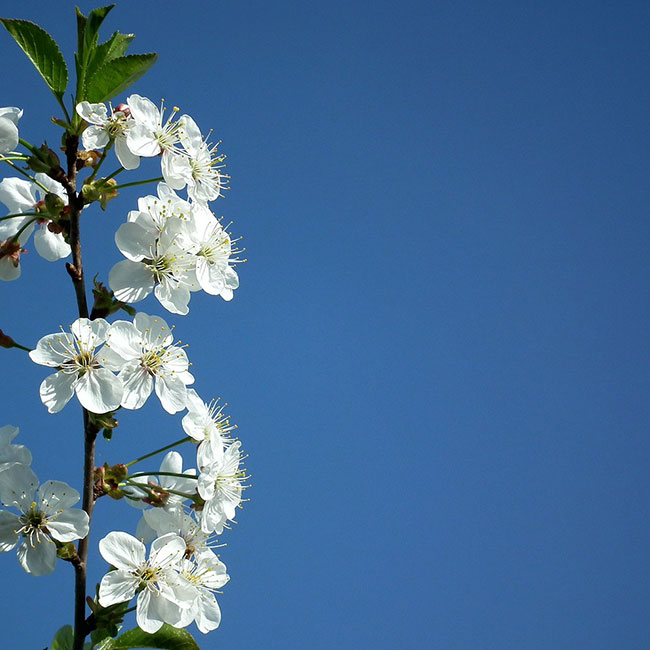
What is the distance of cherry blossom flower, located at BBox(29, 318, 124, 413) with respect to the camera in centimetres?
136

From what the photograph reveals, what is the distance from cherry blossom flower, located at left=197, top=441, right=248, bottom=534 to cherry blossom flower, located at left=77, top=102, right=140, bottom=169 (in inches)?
21.9

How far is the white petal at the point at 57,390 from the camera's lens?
1.36 metres

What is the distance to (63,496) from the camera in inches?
54.5

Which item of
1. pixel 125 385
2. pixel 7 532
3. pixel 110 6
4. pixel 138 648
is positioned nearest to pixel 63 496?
pixel 7 532

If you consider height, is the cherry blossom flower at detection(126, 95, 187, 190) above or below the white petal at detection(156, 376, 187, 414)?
above

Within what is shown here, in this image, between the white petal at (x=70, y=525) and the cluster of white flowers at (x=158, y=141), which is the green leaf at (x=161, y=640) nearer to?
the white petal at (x=70, y=525)

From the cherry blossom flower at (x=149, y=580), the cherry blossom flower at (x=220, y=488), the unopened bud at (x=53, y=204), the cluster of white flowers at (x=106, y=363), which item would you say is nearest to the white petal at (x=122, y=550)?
the cherry blossom flower at (x=149, y=580)

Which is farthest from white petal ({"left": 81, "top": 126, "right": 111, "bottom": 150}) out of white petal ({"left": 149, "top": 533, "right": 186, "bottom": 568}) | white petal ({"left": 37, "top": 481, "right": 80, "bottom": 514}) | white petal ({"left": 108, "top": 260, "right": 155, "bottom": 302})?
white petal ({"left": 149, "top": 533, "right": 186, "bottom": 568})

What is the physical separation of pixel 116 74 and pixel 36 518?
0.77m

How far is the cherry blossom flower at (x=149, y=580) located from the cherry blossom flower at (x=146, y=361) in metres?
0.24

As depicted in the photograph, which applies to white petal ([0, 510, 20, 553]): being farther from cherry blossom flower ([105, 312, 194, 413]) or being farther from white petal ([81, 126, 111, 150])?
white petal ([81, 126, 111, 150])

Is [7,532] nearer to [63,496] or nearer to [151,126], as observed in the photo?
[63,496]

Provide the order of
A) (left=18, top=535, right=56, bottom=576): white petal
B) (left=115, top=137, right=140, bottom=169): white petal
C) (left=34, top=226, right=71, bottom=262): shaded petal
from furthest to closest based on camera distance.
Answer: (left=34, top=226, right=71, bottom=262): shaded petal → (left=115, top=137, right=140, bottom=169): white petal → (left=18, top=535, right=56, bottom=576): white petal

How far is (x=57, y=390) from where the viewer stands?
1.38 m
